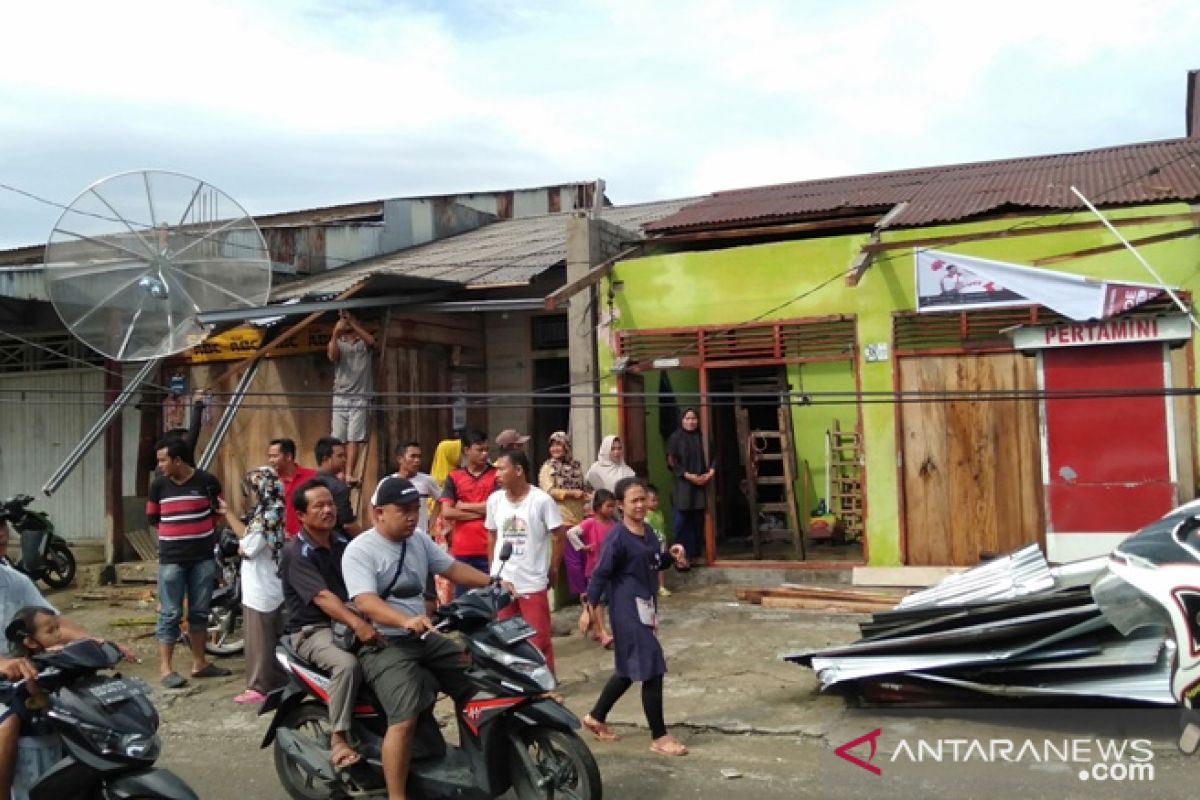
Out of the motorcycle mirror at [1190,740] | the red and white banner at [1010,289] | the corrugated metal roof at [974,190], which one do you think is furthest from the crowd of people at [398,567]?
the corrugated metal roof at [974,190]

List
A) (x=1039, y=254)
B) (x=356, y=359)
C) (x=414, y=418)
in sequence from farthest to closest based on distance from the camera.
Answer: (x=414, y=418) < (x=356, y=359) < (x=1039, y=254)

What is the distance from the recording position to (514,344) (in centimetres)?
1277

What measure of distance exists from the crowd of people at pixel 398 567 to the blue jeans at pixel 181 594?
0.03 feet

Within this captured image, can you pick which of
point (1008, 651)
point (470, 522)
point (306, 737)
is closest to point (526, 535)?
point (470, 522)

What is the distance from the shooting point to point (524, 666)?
4.54 m

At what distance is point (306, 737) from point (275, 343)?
21.3 feet

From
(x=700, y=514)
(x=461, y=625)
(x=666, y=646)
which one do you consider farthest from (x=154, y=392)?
(x=461, y=625)

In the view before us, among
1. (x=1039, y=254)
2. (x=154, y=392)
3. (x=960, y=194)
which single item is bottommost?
(x=154, y=392)

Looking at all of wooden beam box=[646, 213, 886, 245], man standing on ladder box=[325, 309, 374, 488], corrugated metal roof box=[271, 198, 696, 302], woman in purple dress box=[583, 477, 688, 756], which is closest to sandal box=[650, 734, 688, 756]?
woman in purple dress box=[583, 477, 688, 756]

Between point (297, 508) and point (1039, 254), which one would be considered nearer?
point (297, 508)

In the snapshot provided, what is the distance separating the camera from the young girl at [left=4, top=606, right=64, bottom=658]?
4184mm

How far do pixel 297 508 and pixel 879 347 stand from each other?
6403 mm

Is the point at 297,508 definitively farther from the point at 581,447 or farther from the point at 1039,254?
the point at 1039,254

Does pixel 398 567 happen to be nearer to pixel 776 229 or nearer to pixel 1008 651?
pixel 1008 651
